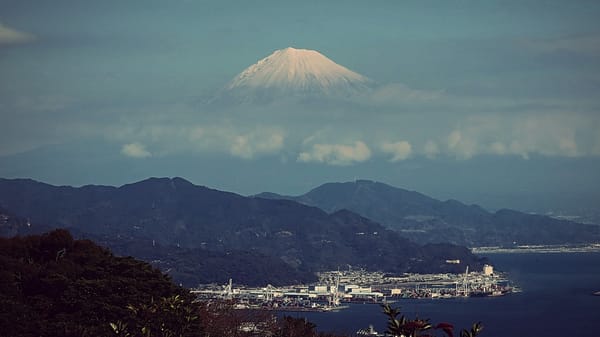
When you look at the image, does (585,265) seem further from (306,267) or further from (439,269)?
(306,267)

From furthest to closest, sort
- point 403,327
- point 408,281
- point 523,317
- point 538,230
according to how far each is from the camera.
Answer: point 538,230
point 408,281
point 523,317
point 403,327

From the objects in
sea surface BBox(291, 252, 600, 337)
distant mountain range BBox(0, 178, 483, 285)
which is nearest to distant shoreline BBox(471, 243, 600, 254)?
distant mountain range BBox(0, 178, 483, 285)

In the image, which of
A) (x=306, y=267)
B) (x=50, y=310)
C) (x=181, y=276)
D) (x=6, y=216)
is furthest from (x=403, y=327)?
(x=306, y=267)

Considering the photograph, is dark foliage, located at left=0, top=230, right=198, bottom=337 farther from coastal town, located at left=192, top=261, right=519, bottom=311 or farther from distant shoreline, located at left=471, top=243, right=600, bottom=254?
distant shoreline, located at left=471, top=243, right=600, bottom=254

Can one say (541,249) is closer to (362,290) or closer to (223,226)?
(223,226)

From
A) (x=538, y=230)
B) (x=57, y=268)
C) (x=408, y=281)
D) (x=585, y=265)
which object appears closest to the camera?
(x=57, y=268)

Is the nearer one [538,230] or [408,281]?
[408,281]

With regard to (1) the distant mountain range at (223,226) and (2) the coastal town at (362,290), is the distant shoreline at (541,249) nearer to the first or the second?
(1) the distant mountain range at (223,226)
